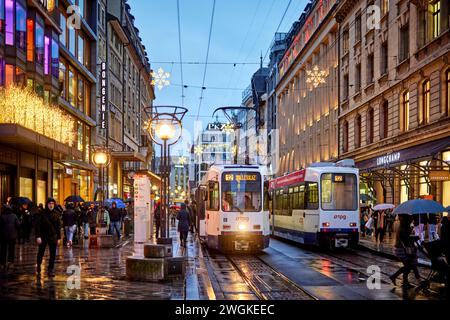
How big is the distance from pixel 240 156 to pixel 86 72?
55.2m

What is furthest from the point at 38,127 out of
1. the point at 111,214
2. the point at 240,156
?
the point at 240,156

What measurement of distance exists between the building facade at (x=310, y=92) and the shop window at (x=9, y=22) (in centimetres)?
2176

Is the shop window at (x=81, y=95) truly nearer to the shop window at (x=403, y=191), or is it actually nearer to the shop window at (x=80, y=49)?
the shop window at (x=80, y=49)

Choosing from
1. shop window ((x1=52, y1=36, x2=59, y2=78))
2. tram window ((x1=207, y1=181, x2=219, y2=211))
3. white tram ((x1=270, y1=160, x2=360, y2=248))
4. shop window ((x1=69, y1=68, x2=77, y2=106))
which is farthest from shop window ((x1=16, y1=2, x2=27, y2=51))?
white tram ((x1=270, y1=160, x2=360, y2=248))

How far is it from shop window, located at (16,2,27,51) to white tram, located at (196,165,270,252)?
38.8 feet

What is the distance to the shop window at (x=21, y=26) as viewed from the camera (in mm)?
28500

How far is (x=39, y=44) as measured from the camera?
3162 cm

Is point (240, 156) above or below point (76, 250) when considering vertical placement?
above

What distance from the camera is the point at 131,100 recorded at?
71125 millimetres

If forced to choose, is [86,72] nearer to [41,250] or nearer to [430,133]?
[430,133]

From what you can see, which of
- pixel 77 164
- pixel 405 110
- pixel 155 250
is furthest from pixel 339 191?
pixel 77 164

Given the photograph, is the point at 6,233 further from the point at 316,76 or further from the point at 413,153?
the point at 316,76
